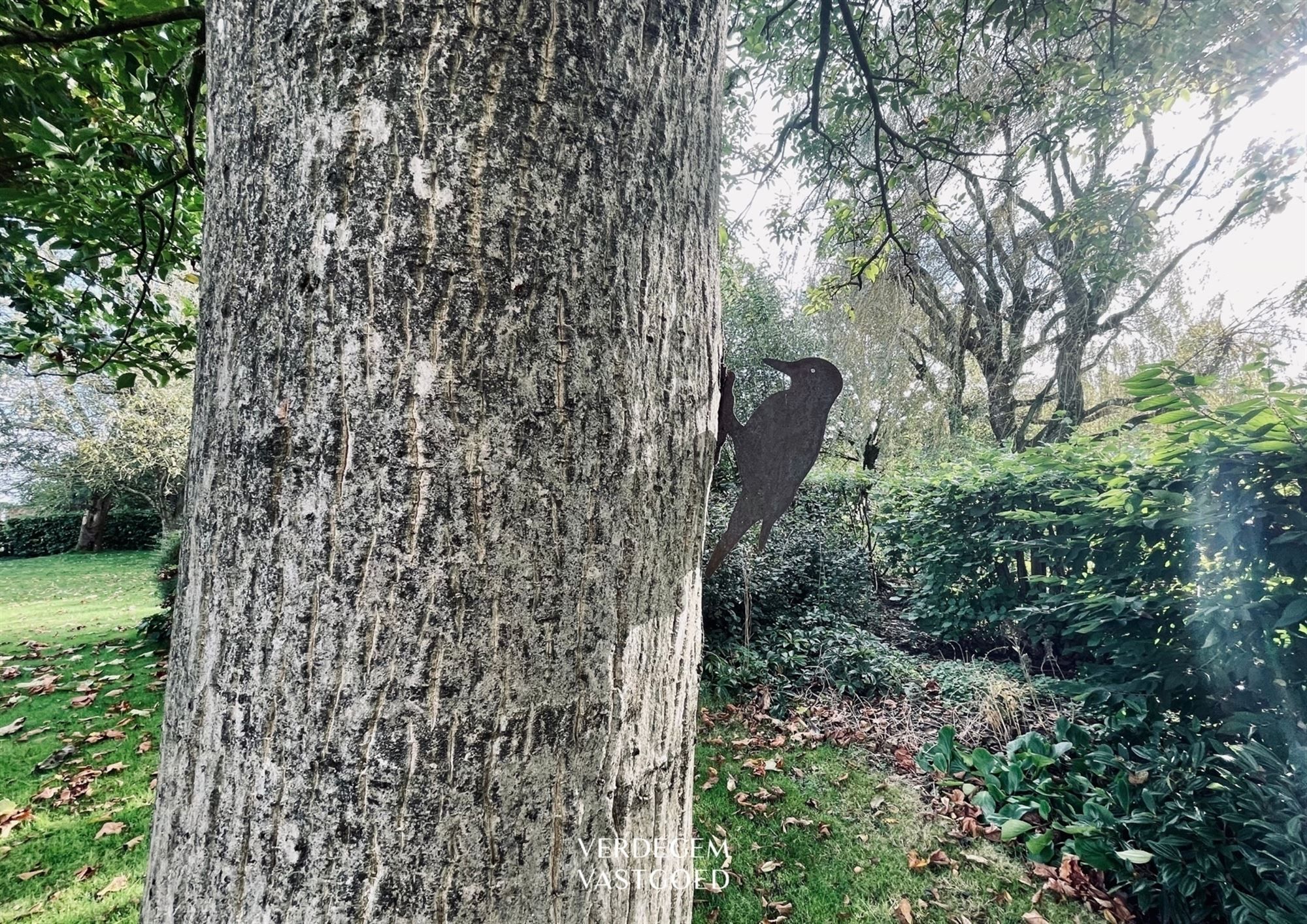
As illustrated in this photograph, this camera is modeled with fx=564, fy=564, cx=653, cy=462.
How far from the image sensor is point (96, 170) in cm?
209

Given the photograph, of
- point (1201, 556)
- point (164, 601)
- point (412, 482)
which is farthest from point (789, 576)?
point (164, 601)

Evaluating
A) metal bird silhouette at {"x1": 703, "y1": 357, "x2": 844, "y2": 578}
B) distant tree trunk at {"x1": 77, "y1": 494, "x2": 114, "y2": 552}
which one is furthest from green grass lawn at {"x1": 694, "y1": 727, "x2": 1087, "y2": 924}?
distant tree trunk at {"x1": 77, "y1": 494, "x2": 114, "y2": 552}

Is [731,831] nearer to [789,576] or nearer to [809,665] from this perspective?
[809,665]

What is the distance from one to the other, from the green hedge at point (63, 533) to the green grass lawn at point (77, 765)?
1125 cm

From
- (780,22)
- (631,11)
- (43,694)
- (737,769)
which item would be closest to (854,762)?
(737,769)

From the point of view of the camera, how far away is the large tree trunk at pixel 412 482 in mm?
510

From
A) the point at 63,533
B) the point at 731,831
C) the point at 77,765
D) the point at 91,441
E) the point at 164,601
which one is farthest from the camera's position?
the point at 63,533

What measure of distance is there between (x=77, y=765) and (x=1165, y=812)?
5.92 meters

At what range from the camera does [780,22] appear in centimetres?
320

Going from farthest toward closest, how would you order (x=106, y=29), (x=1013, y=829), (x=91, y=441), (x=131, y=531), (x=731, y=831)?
(x=131, y=531) < (x=91, y=441) < (x=731, y=831) < (x=1013, y=829) < (x=106, y=29)

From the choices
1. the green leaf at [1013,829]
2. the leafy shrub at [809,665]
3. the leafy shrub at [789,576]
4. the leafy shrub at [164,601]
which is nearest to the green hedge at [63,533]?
the leafy shrub at [164,601]

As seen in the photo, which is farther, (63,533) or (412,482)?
(63,533)

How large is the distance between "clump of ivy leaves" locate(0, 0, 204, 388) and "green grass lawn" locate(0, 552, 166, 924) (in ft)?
7.48

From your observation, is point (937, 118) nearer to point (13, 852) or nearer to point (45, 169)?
point (45, 169)
